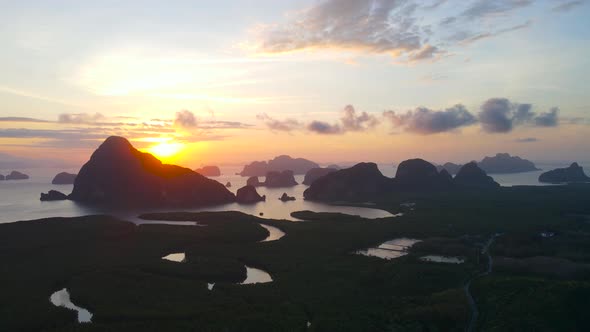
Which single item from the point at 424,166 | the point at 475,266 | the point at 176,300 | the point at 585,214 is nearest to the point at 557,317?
the point at 475,266

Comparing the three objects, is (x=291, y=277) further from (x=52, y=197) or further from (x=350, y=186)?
(x=52, y=197)

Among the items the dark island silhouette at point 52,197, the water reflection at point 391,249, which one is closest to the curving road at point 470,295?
the water reflection at point 391,249

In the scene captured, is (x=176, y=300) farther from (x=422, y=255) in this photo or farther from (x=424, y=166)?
(x=424, y=166)

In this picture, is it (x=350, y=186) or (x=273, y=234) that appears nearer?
(x=273, y=234)

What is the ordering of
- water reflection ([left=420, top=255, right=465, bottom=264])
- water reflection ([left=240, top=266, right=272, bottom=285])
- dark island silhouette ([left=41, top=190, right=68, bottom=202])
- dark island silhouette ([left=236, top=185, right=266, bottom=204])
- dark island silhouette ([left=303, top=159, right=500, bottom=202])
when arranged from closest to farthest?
water reflection ([left=240, top=266, right=272, bottom=285]), water reflection ([left=420, top=255, right=465, bottom=264]), dark island silhouette ([left=41, top=190, right=68, bottom=202]), dark island silhouette ([left=236, top=185, right=266, bottom=204]), dark island silhouette ([left=303, top=159, right=500, bottom=202])

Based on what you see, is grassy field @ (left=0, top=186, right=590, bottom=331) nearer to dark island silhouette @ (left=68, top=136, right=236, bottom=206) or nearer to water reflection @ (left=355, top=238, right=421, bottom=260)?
water reflection @ (left=355, top=238, right=421, bottom=260)

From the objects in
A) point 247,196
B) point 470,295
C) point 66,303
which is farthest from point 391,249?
point 247,196

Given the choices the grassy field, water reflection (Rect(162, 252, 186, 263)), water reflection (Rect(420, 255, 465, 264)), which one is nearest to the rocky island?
the grassy field

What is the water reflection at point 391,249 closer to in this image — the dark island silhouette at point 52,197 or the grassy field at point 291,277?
the grassy field at point 291,277
